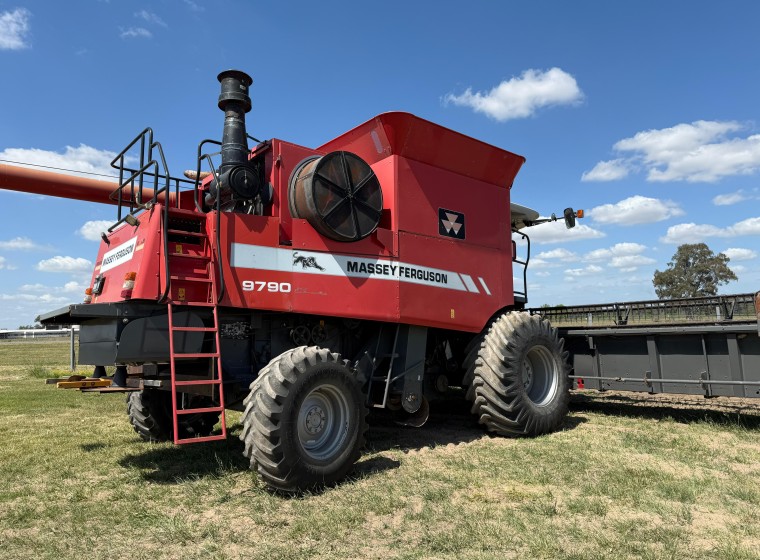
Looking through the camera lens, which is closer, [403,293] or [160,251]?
[160,251]

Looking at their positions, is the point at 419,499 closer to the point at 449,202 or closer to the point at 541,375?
the point at 541,375

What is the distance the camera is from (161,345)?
5.50 m

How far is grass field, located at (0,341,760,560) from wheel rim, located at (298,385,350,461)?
1.35 feet

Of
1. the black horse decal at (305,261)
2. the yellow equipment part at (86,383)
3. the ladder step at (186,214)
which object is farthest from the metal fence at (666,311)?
the yellow equipment part at (86,383)

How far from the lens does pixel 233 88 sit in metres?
6.27

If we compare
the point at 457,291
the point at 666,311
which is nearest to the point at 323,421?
the point at 457,291

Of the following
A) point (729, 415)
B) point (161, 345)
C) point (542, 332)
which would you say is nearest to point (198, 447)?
point (161, 345)

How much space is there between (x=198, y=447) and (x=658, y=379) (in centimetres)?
635

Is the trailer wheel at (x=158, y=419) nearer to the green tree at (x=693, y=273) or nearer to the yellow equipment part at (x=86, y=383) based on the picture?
the yellow equipment part at (x=86, y=383)

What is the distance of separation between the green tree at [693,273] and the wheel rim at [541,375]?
179ft

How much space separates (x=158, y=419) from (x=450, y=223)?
4681mm

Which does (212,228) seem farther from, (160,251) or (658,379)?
(658,379)

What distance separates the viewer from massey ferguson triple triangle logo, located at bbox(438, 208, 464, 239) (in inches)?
300

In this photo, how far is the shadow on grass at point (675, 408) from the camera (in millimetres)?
8172
